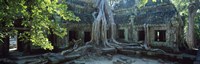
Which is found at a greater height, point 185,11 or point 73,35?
point 185,11

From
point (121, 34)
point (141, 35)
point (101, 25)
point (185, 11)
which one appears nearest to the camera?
point (101, 25)

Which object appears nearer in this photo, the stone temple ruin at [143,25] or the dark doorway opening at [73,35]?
the stone temple ruin at [143,25]

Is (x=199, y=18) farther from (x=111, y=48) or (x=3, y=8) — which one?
(x=3, y=8)

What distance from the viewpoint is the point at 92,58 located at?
10.6 m

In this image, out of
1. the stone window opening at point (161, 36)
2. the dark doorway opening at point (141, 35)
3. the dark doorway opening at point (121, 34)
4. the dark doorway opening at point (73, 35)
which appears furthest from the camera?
the dark doorway opening at point (121, 34)

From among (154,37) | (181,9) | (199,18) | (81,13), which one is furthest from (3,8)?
(199,18)

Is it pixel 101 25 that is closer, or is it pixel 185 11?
pixel 101 25

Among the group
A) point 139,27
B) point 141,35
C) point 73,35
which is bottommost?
point 141,35

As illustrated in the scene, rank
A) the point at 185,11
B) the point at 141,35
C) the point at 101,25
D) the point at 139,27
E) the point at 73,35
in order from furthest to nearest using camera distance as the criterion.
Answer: the point at 185,11, the point at 141,35, the point at 139,27, the point at 73,35, the point at 101,25

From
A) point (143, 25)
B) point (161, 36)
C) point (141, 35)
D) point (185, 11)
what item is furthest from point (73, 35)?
point (185, 11)

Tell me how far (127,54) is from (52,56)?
5.92 meters

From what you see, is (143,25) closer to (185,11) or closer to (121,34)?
(121,34)

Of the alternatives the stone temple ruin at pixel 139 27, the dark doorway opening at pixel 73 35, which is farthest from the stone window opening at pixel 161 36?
the dark doorway opening at pixel 73 35

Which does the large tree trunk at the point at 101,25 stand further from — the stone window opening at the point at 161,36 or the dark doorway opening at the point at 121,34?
the stone window opening at the point at 161,36
